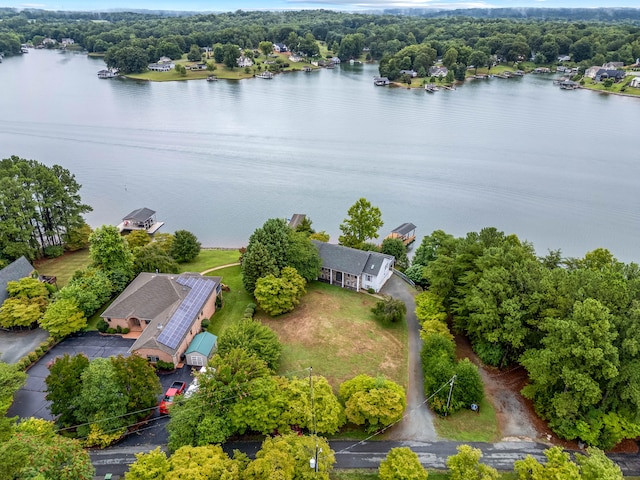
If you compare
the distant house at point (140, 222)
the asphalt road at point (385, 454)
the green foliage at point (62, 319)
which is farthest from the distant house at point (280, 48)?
the asphalt road at point (385, 454)

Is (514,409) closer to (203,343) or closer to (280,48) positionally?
(203,343)

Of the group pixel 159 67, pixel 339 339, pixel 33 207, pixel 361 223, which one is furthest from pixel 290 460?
pixel 159 67

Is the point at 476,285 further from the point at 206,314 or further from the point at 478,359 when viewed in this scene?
the point at 206,314

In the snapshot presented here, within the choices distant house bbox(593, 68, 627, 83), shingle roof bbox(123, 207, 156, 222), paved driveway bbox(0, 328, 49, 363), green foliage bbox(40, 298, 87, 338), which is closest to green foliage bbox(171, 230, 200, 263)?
shingle roof bbox(123, 207, 156, 222)

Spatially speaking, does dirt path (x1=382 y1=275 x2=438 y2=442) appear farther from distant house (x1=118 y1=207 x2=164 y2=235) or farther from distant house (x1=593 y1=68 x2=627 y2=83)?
distant house (x1=593 y1=68 x2=627 y2=83)

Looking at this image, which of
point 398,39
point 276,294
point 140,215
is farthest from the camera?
point 398,39

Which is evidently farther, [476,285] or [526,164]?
[526,164]

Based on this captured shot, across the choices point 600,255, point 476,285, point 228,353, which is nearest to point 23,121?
point 228,353
